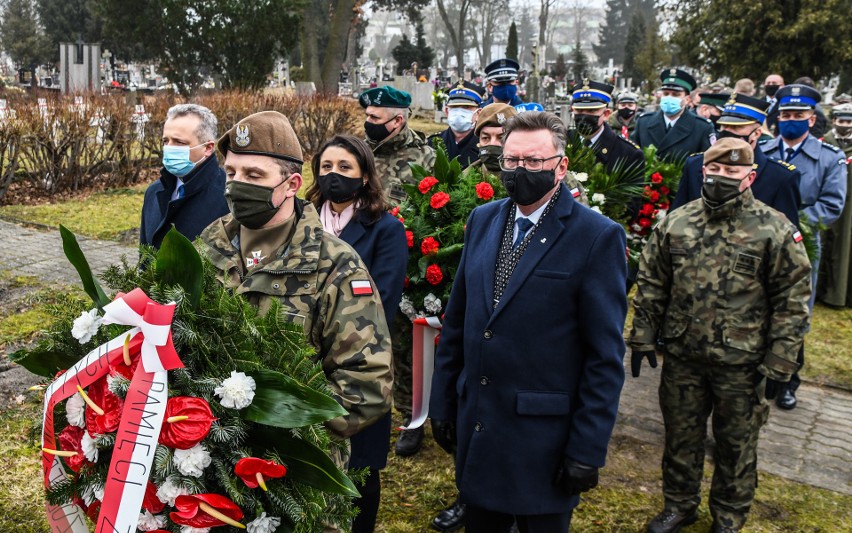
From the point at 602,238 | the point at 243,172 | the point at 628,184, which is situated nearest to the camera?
the point at 243,172

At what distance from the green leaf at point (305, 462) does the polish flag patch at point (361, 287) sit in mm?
654

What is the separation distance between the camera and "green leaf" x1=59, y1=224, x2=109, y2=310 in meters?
2.08

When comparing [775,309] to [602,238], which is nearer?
[602,238]

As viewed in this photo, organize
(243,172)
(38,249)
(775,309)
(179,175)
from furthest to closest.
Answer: (38,249), (179,175), (775,309), (243,172)

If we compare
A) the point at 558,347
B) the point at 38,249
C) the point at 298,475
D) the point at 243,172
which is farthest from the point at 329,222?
the point at 38,249

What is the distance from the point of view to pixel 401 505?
431cm

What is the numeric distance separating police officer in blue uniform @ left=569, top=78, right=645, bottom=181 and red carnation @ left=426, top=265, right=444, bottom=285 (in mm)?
2012

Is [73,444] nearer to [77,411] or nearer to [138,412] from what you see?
[77,411]

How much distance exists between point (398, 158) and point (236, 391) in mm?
3432

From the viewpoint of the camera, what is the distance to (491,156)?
4680 millimetres

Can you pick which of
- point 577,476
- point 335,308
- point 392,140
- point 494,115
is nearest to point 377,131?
point 392,140

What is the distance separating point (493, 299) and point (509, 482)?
2.29ft

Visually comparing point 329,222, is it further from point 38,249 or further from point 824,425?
Result: point 38,249

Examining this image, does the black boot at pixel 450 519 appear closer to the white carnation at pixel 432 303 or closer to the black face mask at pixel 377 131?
the white carnation at pixel 432 303
